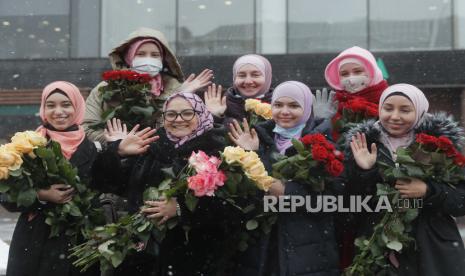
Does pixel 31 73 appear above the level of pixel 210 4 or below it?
below

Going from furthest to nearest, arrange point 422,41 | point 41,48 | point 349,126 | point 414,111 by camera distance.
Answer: point 41,48 < point 422,41 < point 349,126 < point 414,111

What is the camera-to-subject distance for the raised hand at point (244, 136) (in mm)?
4172

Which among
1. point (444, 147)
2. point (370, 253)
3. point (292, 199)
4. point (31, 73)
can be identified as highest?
point (31, 73)

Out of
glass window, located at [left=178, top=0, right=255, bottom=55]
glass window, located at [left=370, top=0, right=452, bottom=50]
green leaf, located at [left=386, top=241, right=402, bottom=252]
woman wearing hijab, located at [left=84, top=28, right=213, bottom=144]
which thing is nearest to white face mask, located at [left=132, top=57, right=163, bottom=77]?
woman wearing hijab, located at [left=84, top=28, right=213, bottom=144]

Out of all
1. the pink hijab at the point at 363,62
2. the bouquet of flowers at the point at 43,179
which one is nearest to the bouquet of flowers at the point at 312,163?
the pink hijab at the point at 363,62

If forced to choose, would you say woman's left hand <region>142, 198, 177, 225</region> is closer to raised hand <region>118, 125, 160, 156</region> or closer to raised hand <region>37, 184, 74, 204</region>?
raised hand <region>118, 125, 160, 156</region>

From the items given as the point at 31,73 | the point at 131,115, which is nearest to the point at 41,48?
the point at 31,73

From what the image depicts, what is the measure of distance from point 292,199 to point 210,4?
14.0 metres

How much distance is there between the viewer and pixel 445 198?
3793mm

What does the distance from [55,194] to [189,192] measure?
2.87 ft

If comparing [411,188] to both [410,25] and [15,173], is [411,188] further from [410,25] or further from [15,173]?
[410,25]

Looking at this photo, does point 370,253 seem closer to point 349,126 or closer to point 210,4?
point 349,126

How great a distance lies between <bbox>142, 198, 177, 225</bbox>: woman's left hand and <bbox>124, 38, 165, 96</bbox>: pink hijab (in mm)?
1161

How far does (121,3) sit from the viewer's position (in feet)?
58.7
